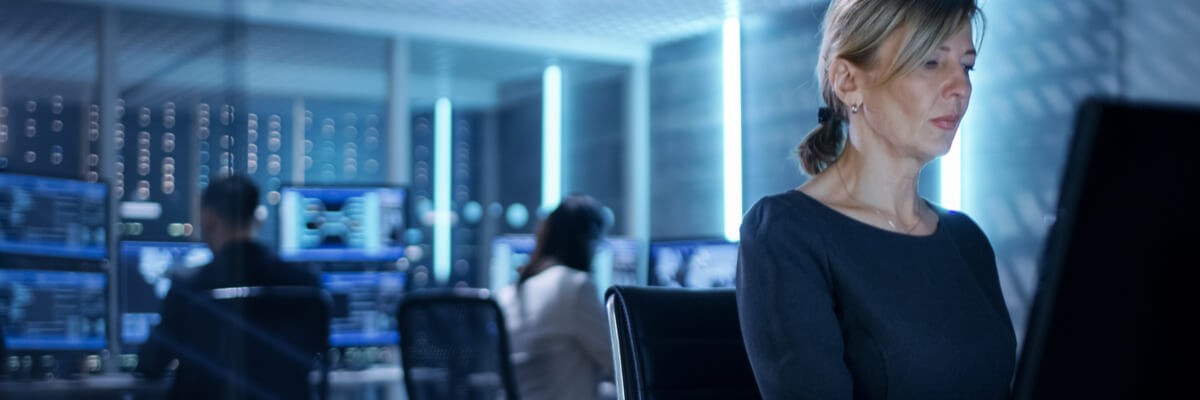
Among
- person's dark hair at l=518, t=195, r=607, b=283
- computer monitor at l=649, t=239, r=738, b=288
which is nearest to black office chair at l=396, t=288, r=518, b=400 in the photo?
person's dark hair at l=518, t=195, r=607, b=283

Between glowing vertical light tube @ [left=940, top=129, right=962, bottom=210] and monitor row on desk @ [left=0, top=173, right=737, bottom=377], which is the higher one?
glowing vertical light tube @ [left=940, top=129, right=962, bottom=210]

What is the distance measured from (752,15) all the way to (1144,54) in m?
2.73

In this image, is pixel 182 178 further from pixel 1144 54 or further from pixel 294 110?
pixel 1144 54

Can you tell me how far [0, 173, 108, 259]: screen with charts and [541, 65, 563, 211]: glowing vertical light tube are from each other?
4366mm

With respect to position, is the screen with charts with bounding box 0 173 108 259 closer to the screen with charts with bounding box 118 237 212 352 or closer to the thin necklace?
the screen with charts with bounding box 118 237 212 352

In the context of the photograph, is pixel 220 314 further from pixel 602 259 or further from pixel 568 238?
pixel 602 259

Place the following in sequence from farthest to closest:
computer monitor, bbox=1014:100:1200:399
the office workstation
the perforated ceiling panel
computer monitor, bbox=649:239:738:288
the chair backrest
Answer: the perforated ceiling panel, computer monitor, bbox=649:239:738:288, the chair backrest, the office workstation, computer monitor, bbox=1014:100:1200:399

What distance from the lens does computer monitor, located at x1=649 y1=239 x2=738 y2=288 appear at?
4.47 meters

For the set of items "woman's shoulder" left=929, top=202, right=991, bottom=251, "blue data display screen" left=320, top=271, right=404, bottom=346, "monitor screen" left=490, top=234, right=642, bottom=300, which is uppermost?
"woman's shoulder" left=929, top=202, right=991, bottom=251

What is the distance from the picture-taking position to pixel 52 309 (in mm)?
3832

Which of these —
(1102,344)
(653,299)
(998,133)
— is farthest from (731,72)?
(1102,344)

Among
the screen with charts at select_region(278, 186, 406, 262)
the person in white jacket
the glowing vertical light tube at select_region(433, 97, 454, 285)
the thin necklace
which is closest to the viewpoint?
the thin necklace

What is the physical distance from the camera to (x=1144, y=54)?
4.19 metres

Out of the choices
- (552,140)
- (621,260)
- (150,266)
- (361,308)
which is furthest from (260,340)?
(552,140)
